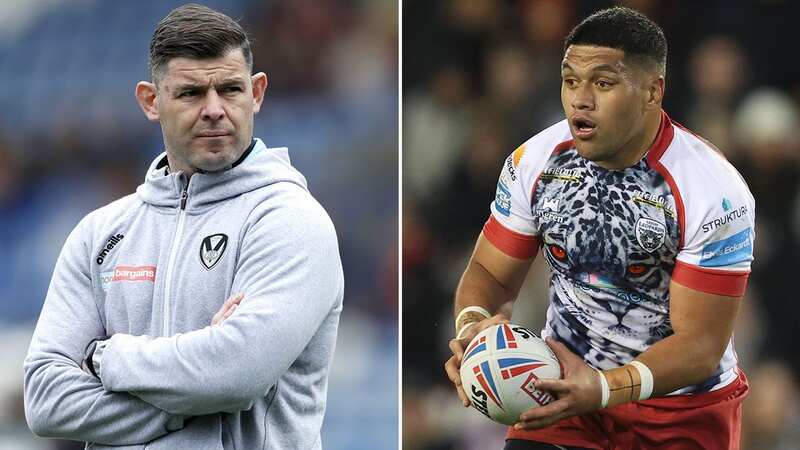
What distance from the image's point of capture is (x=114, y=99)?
685 centimetres

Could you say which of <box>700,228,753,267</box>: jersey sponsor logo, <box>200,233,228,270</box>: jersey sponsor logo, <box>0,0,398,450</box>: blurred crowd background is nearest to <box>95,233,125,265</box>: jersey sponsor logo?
<box>200,233,228,270</box>: jersey sponsor logo

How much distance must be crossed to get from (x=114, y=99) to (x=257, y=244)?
3.99m

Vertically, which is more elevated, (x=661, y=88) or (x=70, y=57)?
(x=661, y=88)

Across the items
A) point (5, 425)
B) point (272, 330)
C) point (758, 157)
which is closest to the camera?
point (272, 330)

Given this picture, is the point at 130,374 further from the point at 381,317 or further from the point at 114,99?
the point at 114,99

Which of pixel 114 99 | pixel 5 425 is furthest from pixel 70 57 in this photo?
pixel 5 425

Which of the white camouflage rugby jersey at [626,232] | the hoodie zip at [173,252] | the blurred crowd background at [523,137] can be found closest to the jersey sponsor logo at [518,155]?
the white camouflage rugby jersey at [626,232]

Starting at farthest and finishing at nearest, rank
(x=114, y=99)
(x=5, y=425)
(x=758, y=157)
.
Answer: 1. (x=114, y=99)
2. (x=5, y=425)
3. (x=758, y=157)

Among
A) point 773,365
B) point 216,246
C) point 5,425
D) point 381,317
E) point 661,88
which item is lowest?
point 5,425

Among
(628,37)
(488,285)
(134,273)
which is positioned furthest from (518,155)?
(134,273)

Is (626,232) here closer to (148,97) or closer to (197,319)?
(197,319)

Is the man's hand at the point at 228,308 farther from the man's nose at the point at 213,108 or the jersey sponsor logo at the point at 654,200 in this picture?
the jersey sponsor logo at the point at 654,200

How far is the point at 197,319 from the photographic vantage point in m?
3.21

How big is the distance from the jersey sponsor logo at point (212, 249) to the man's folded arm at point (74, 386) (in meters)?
0.42
